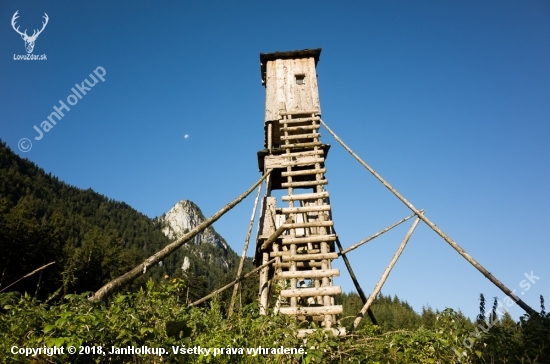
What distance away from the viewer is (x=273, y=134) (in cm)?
1255

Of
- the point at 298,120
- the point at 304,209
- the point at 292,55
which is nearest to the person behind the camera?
the point at 304,209

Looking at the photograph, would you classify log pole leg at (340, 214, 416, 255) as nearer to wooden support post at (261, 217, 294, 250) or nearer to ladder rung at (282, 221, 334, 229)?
ladder rung at (282, 221, 334, 229)

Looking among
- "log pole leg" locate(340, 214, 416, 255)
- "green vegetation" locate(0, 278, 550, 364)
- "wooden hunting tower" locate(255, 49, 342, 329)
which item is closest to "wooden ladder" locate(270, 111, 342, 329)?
"wooden hunting tower" locate(255, 49, 342, 329)

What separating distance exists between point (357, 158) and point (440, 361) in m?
6.77

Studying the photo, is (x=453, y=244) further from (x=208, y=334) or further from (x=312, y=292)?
(x=208, y=334)

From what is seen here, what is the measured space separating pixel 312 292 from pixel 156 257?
4003mm

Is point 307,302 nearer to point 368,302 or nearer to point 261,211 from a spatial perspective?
point 368,302

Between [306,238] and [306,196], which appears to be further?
[306,196]

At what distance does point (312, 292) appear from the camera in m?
8.27

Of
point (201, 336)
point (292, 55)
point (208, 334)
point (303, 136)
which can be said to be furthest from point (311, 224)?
point (292, 55)

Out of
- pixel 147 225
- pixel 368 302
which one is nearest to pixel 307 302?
pixel 368 302

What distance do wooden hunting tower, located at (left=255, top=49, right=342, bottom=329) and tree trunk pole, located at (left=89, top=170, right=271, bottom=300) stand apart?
147 centimetres

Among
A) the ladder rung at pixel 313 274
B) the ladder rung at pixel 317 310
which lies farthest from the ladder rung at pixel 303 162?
the ladder rung at pixel 317 310

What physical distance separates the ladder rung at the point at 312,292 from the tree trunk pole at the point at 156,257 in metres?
2.56
